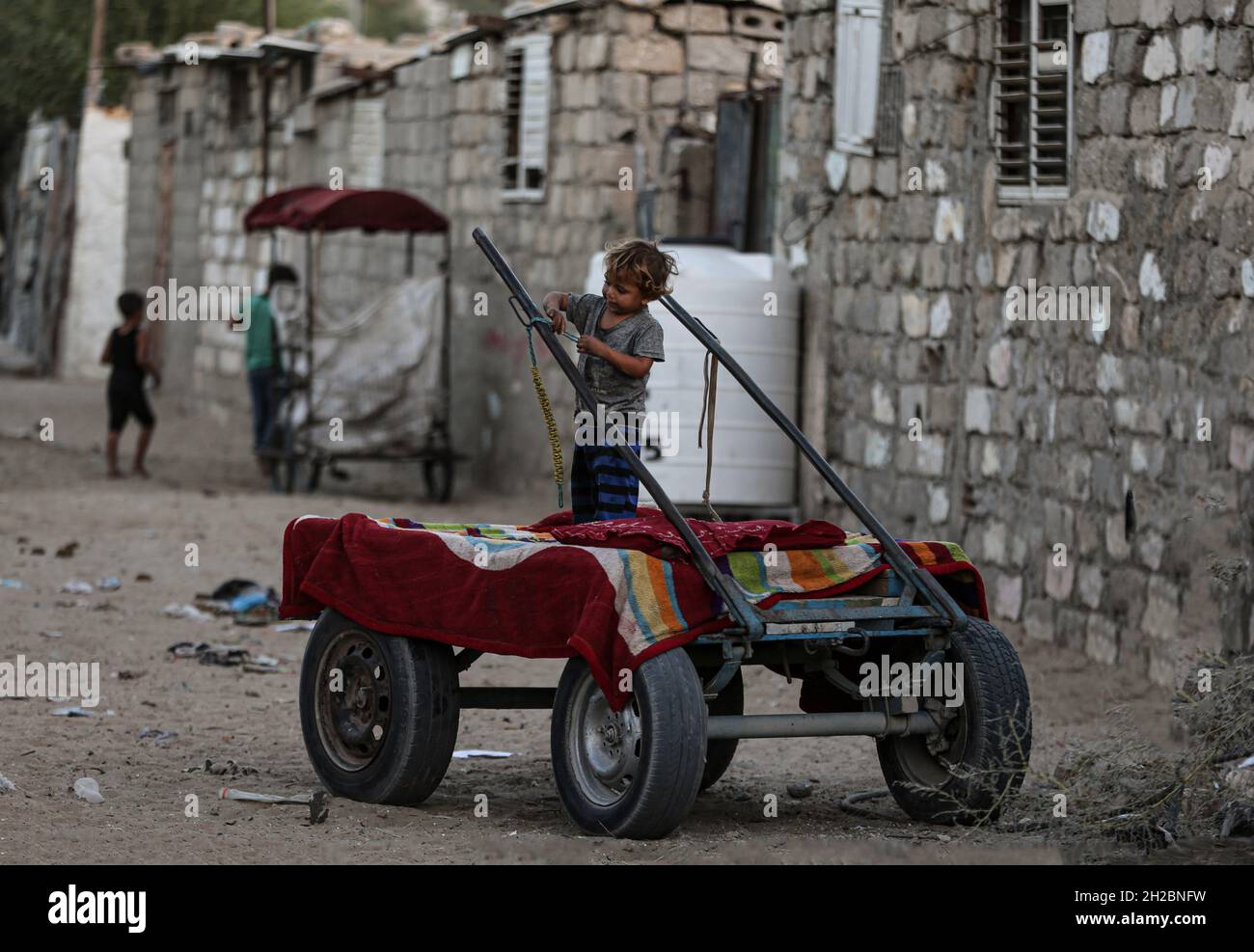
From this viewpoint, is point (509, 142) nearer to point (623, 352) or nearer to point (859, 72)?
point (859, 72)

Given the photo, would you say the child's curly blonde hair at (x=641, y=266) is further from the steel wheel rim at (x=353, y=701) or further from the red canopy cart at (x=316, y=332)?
the red canopy cart at (x=316, y=332)

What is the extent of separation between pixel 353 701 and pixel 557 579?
3.29 ft

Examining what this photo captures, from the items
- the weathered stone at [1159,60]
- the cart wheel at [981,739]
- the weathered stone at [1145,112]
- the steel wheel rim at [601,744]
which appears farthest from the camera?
the weathered stone at [1145,112]

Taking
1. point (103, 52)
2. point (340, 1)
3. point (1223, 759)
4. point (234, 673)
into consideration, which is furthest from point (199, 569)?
point (340, 1)

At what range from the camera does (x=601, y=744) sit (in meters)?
5.37

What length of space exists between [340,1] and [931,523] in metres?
37.7

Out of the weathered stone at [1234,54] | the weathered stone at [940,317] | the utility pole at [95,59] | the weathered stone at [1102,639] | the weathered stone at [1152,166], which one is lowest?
the weathered stone at [1102,639]

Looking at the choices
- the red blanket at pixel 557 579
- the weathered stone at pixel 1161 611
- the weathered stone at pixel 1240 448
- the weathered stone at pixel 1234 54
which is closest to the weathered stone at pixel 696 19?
the weathered stone at pixel 1234 54

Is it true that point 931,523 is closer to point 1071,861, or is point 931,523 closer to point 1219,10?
point 1219,10

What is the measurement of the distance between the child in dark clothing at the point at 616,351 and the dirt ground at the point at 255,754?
103 centimetres

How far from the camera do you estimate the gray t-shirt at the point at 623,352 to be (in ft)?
19.8

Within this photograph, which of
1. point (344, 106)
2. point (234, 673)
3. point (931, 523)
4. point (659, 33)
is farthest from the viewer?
point (344, 106)

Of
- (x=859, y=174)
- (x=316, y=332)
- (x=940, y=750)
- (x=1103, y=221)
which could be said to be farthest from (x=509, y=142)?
(x=940, y=750)
